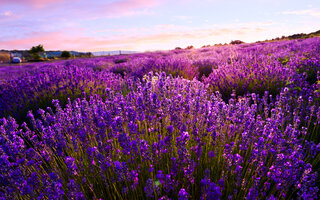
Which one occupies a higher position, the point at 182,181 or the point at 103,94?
the point at 103,94

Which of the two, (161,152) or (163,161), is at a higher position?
(161,152)

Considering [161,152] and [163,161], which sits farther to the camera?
[163,161]

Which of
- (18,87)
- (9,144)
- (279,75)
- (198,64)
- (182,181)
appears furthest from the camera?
(198,64)

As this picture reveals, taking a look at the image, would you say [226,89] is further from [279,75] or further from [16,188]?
[16,188]

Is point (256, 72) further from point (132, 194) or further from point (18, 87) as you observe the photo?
point (18, 87)

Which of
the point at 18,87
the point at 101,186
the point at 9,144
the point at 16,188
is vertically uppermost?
the point at 18,87

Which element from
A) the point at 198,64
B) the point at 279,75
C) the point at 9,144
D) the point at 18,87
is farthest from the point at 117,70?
the point at 9,144

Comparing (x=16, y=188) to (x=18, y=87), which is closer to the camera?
(x=16, y=188)

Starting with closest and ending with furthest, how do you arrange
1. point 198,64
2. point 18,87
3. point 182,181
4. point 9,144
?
point 182,181
point 9,144
point 18,87
point 198,64

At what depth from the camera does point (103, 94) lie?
4297 mm

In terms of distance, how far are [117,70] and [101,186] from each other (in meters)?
6.86

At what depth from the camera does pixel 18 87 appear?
4.58 metres

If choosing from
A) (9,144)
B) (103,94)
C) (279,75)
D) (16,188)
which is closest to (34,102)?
(103,94)

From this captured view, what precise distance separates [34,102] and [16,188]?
3.02 m
